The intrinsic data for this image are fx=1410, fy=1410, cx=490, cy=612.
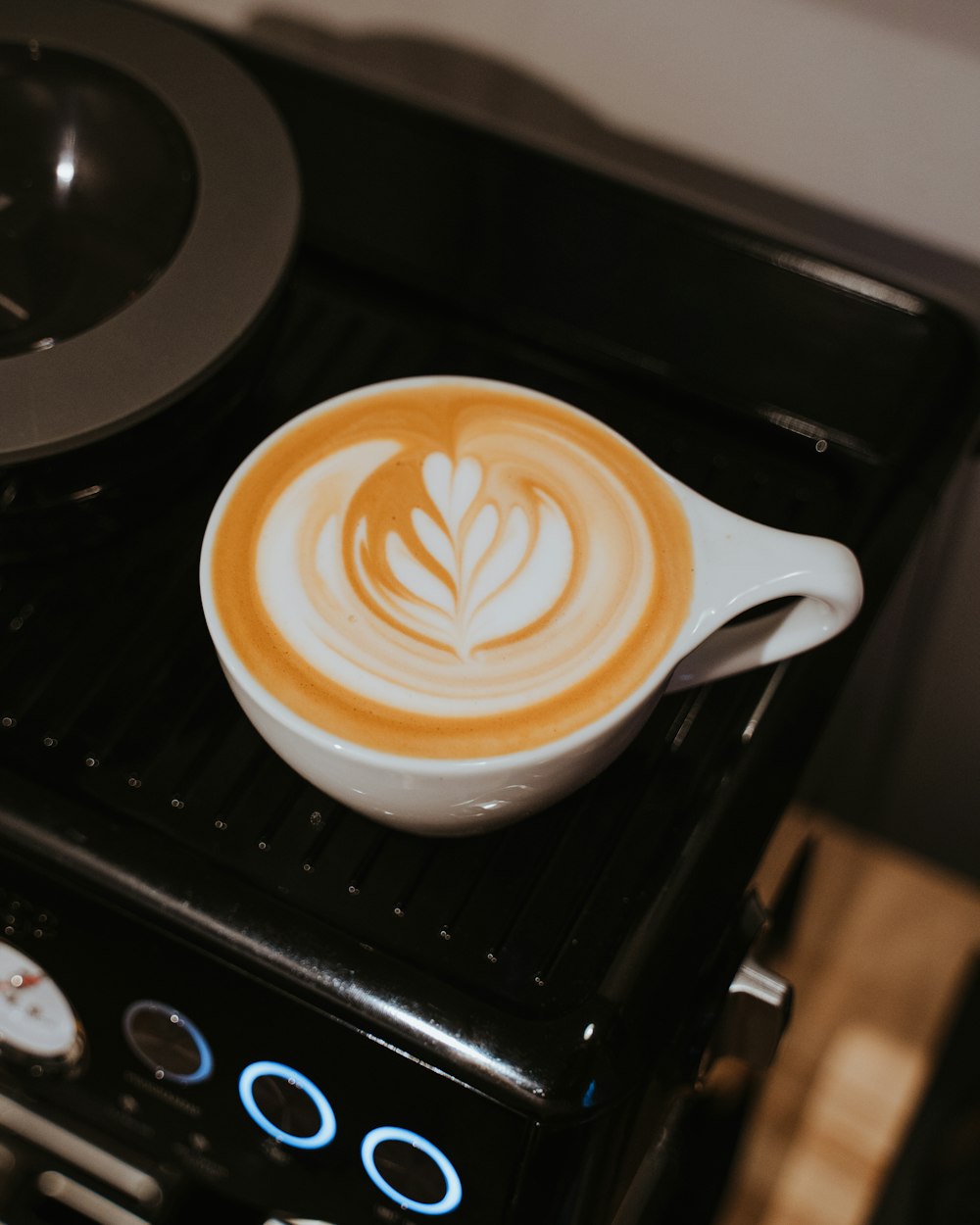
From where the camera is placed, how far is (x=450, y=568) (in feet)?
1.38

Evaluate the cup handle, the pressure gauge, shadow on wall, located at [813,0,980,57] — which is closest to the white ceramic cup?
the cup handle

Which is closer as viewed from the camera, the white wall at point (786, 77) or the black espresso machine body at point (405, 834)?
the black espresso machine body at point (405, 834)

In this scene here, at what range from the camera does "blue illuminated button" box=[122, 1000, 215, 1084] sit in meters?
0.45

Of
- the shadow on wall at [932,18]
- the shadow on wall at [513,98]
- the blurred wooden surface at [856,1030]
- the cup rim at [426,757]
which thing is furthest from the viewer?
the blurred wooden surface at [856,1030]

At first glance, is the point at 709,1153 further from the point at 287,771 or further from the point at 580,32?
the point at 580,32

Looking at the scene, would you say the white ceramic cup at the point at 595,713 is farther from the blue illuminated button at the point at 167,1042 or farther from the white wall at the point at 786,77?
the white wall at the point at 786,77

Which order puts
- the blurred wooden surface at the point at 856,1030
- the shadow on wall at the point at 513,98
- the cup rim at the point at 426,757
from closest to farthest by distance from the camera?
the cup rim at the point at 426,757
the shadow on wall at the point at 513,98
the blurred wooden surface at the point at 856,1030

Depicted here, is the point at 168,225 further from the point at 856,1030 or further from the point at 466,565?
the point at 856,1030

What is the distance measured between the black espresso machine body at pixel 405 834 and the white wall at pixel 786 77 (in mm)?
87

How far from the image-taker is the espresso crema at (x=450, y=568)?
39cm

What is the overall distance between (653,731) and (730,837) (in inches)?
1.9

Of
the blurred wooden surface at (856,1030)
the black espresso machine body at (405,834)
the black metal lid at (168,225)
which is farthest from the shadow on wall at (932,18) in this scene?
the blurred wooden surface at (856,1030)

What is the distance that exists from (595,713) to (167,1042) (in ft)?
0.62

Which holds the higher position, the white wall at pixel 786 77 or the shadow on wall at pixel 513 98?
the white wall at pixel 786 77
